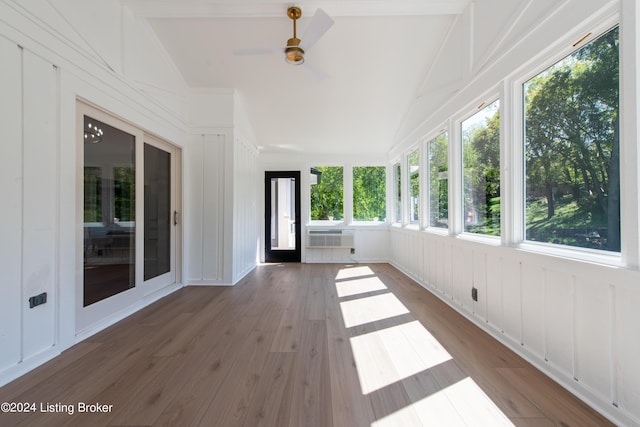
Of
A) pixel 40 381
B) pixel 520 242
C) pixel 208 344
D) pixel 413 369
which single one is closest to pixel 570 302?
pixel 520 242

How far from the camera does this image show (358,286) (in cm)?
390

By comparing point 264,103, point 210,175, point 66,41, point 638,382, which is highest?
point 264,103

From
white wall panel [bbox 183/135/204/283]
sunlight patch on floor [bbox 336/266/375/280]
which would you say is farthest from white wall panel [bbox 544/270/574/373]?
white wall panel [bbox 183/135/204/283]

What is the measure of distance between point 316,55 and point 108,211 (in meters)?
3.01

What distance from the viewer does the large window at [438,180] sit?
3400 mm

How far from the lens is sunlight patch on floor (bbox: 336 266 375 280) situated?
4.53 m

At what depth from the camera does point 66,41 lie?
2.07 m

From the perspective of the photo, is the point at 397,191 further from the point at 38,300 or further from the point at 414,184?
the point at 38,300

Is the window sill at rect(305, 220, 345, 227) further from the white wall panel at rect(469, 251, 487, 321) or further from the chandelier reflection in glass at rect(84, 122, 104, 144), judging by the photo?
the chandelier reflection in glass at rect(84, 122, 104, 144)

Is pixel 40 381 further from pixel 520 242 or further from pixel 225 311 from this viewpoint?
pixel 520 242

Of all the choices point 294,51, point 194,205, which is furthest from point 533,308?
point 194,205

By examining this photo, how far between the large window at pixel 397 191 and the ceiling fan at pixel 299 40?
3.35 m

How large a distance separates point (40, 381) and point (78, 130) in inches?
74.8

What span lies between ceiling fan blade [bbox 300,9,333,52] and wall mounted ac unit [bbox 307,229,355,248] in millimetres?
3774
